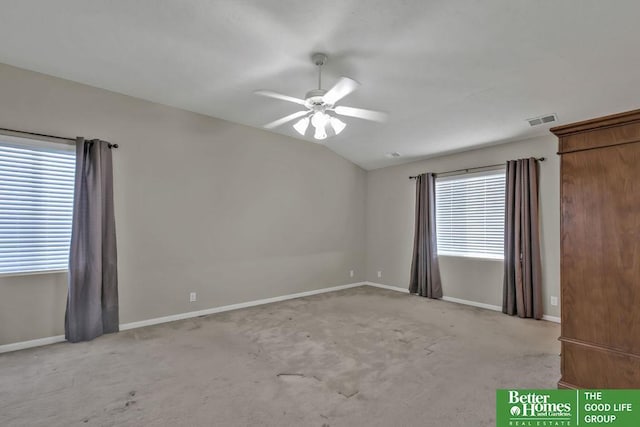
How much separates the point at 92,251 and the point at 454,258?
505 centimetres

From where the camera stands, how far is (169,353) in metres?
2.96

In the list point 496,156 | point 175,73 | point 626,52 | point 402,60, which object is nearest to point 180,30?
point 175,73

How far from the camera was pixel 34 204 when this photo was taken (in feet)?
10.5

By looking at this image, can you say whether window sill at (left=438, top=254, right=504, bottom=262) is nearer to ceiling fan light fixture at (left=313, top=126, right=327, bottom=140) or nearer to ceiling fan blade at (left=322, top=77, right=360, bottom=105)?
ceiling fan light fixture at (left=313, top=126, right=327, bottom=140)

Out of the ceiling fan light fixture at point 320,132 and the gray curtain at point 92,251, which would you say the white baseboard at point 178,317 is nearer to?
the gray curtain at point 92,251

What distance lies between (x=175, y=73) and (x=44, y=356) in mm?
3007

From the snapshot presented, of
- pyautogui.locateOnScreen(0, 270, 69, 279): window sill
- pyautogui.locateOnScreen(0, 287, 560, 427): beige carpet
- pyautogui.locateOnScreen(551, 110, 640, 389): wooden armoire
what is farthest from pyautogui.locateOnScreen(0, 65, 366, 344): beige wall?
pyautogui.locateOnScreen(551, 110, 640, 389): wooden armoire

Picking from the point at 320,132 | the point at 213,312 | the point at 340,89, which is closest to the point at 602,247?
the point at 340,89

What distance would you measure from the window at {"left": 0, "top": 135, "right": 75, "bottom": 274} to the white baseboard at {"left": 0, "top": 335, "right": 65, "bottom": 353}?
705 mm

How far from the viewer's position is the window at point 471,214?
4.67 meters

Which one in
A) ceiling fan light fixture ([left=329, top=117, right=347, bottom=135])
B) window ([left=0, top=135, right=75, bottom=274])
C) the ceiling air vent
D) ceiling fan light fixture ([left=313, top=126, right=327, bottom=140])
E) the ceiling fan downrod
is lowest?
window ([left=0, top=135, right=75, bottom=274])

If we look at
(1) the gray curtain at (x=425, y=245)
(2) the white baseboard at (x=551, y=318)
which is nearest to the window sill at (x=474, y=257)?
(1) the gray curtain at (x=425, y=245)

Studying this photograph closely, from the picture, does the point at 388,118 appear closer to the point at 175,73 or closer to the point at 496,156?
the point at 496,156

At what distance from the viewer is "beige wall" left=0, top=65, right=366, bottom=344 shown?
3.20m
